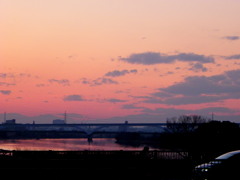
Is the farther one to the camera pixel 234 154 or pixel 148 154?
pixel 148 154

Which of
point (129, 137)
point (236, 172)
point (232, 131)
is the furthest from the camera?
point (129, 137)

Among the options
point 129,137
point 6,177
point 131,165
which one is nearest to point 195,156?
point 131,165

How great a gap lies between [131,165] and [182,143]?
62.0 meters

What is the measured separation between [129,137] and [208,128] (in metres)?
112

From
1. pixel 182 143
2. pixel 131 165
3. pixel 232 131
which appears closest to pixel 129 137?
pixel 182 143

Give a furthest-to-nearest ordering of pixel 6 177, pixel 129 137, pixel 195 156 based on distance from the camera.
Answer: pixel 129 137, pixel 195 156, pixel 6 177

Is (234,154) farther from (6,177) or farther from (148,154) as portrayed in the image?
(148,154)

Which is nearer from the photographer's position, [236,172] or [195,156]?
[236,172]

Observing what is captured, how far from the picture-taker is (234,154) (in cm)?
2278

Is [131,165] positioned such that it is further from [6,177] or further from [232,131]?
[232,131]

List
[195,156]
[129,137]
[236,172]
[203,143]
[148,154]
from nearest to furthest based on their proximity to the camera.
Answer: [236,172], [195,156], [148,154], [203,143], [129,137]

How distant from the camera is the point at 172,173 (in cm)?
2703

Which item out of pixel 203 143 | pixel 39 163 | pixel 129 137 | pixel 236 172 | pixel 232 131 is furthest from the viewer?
pixel 129 137

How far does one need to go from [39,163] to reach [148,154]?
13.7 metres
